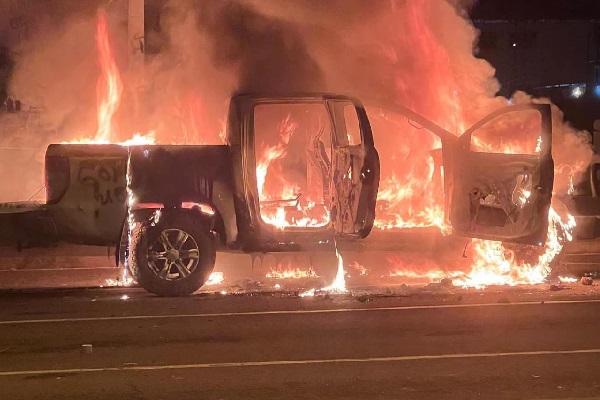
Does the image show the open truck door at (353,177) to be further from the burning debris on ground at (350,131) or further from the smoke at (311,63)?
the smoke at (311,63)

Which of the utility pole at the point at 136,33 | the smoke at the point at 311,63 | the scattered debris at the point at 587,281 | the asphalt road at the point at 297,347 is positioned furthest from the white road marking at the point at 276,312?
the utility pole at the point at 136,33

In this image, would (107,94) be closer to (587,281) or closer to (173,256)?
(173,256)

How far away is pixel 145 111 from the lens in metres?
13.4

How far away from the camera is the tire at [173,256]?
8.91 metres

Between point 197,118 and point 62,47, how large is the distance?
706cm

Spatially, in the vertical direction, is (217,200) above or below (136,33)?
below

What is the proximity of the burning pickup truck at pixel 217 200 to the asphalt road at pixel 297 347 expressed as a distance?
594 mm

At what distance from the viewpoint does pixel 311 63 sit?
1395cm

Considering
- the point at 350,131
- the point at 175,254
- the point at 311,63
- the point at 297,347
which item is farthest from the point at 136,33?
the point at 297,347

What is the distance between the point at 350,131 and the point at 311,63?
235cm

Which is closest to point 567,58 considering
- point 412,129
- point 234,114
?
point 412,129

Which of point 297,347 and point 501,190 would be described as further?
Result: point 501,190

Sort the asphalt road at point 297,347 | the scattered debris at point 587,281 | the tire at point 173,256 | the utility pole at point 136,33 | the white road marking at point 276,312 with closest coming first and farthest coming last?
the asphalt road at point 297,347, the white road marking at point 276,312, the tire at point 173,256, the scattered debris at point 587,281, the utility pole at point 136,33

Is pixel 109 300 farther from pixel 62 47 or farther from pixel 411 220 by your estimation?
pixel 62 47
